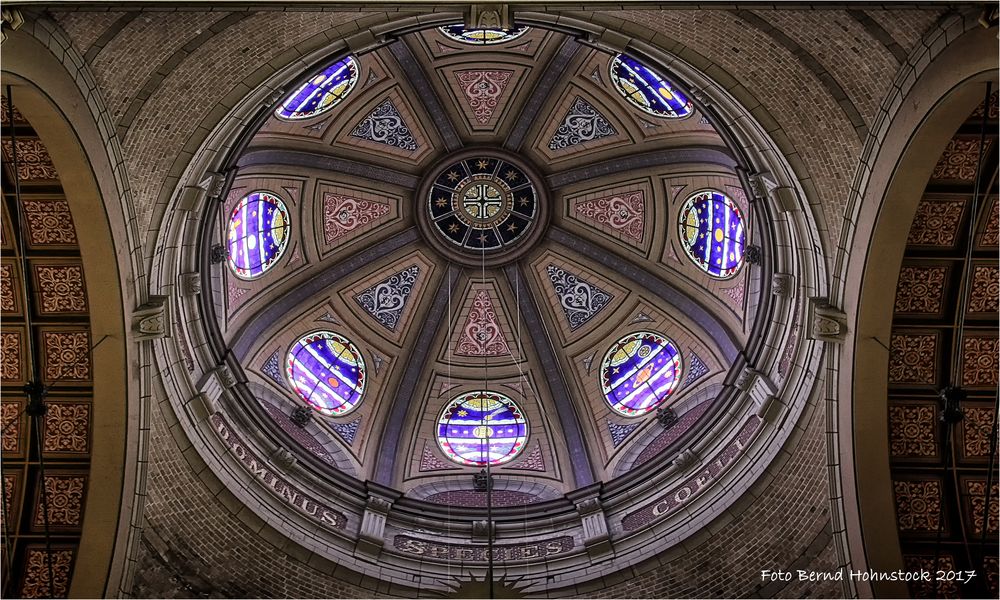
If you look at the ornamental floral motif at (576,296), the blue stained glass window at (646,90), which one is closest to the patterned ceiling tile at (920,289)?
the blue stained glass window at (646,90)

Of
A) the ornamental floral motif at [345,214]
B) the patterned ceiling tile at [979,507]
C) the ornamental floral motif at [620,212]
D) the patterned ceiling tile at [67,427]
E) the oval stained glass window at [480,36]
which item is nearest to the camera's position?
the patterned ceiling tile at [67,427]

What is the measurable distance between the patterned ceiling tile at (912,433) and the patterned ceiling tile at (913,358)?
16.3 inches

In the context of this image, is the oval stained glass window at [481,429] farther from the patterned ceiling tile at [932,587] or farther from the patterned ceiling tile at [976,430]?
the patterned ceiling tile at [976,430]

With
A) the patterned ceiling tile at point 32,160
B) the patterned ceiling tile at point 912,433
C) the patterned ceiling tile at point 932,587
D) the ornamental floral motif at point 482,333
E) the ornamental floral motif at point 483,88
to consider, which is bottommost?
the patterned ceiling tile at point 932,587

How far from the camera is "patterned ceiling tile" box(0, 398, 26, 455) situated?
478 inches

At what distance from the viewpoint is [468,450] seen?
62.6 ft

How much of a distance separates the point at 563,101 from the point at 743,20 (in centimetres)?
828

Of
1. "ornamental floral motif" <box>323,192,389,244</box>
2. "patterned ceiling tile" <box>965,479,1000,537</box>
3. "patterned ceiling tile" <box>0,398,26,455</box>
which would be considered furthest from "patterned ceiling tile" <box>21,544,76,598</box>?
"patterned ceiling tile" <box>965,479,1000,537</box>

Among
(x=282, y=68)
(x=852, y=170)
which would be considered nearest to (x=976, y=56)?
(x=852, y=170)

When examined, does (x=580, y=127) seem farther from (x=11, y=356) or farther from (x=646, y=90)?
(x=11, y=356)

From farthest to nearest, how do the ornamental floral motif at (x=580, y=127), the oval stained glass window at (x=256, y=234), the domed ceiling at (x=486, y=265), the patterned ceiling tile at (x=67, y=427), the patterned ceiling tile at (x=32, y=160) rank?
1. the ornamental floral motif at (x=580, y=127)
2. the domed ceiling at (x=486, y=265)
3. the oval stained glass window at (x=256, y=234)
4. the patterned ceiling tile at (x=67, y=427)
5. the patterned ceiling tile at (x=32, y=160)

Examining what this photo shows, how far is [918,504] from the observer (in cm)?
1255

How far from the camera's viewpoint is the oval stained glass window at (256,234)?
17.1 metres

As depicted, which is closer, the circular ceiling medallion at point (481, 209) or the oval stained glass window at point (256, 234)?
the oval stained glass window at point (256, 234)
